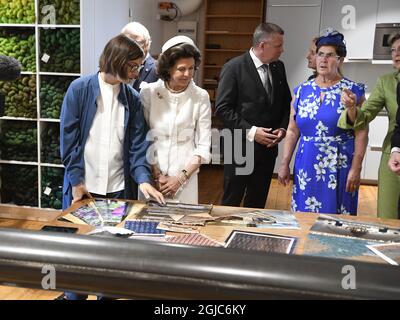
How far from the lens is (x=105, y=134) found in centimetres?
193

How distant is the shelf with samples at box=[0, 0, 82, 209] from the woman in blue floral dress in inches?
78.7

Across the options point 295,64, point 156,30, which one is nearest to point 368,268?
point 295,64

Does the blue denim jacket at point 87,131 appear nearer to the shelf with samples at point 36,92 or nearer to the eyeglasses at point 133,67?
the eyeglasses at point 133,67

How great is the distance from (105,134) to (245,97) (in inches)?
47.5

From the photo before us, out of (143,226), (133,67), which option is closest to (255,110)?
(133,67)

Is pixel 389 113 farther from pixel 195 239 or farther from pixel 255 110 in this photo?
pixel 195 239

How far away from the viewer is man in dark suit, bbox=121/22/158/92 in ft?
8.72

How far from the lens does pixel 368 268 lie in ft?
0.95

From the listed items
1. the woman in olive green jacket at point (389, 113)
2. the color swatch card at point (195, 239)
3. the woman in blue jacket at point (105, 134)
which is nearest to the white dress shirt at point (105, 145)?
the woman in blue jacket at point (105, 134)

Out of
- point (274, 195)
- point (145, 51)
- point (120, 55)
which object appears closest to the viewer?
point (120, 55)

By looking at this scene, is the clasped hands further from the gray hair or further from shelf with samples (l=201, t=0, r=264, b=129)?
shelf with samples (l=201, t=0, r=264, b=129)

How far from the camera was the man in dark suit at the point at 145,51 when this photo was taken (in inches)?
105
